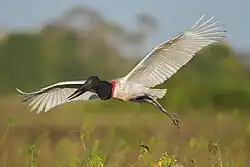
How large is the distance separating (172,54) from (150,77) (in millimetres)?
276

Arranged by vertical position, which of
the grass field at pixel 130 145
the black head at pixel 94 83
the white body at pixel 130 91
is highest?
the black head at pixel 94 83

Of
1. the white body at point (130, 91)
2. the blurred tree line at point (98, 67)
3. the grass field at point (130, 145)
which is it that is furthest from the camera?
the blurred tree line at point (98, 67)

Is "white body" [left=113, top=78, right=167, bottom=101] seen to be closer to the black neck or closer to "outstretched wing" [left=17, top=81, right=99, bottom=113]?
the black neck

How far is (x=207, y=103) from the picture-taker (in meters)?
22.0

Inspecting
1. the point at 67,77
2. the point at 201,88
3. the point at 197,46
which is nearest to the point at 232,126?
the point at 197,46

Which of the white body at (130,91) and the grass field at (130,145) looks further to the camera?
the white body at (130,91)

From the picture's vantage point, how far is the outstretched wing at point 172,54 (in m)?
6.50

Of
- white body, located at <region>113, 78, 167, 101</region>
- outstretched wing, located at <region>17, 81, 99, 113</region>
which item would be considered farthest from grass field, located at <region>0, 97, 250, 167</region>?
white body, located at <region>113, 78, 167, 101</region>

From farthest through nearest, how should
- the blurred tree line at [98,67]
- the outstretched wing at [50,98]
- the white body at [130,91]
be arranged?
1. the blurred tree line at [98,67]
2. the outstretched wing at [50,98]
3. the white body at [130,91]

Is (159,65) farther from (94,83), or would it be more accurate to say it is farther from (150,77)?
(94,83)

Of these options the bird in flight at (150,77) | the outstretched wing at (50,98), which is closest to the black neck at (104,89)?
the bird in flight at (150,77)

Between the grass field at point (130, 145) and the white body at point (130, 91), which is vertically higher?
the white body at point (130, 91)

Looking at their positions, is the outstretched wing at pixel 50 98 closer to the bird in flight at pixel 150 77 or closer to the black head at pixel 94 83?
the bird in flight at pixel 150 77

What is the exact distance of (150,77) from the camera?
22.3 ft
